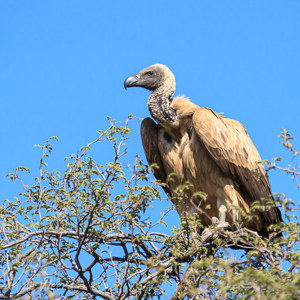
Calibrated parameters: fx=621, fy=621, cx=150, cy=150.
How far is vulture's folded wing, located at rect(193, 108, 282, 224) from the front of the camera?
24.1 ft

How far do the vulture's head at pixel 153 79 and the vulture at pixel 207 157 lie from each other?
33 cm

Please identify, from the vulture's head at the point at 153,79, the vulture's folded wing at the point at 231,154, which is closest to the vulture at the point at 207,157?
the vulture's folded wing at the point at 231,154

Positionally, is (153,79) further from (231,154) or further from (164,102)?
(231,154)

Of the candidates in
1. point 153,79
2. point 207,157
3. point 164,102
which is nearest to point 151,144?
point 164,102

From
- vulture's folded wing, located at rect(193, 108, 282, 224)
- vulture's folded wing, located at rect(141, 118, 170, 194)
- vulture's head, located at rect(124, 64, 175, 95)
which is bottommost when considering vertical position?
vulture's folded wing, located at rect(193, 108, 282, 224)

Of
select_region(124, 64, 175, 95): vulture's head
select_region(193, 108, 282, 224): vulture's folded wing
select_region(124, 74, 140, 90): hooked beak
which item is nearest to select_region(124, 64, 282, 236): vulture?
select_region(193, 108, 282, 224): vulture's folded wing

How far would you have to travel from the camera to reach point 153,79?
8.43 meters

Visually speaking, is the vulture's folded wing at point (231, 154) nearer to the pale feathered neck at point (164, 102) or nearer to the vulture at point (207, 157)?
the vulture at point (207, 157)

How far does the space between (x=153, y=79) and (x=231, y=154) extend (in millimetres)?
1651

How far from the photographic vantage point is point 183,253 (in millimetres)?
5500

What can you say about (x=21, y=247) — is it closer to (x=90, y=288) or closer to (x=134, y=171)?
(x=90, y=288)

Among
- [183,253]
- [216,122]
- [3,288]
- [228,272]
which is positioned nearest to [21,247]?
[3,288]

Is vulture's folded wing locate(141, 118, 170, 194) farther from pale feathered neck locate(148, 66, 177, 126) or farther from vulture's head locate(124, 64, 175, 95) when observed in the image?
vulture's head locate(124, 64, 175, 95)

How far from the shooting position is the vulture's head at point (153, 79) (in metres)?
8.35
